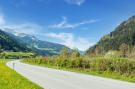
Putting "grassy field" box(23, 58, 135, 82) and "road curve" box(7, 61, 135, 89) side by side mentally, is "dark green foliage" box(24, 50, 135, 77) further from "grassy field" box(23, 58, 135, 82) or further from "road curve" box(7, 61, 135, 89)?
"road curve" box(7, 61, 135, 89)

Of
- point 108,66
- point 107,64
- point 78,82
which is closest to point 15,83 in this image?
point 78,82

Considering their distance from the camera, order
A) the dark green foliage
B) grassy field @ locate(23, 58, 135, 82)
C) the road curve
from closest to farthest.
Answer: the road curve
grassy field @ locate(23, 58, 135, 82)
the dark green foliage

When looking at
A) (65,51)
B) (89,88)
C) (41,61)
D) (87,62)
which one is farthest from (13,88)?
(65,51)

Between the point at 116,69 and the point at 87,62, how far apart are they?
14126mm

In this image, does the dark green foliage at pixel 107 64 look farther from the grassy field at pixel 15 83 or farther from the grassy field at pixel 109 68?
the grassy field at pixel 15 83

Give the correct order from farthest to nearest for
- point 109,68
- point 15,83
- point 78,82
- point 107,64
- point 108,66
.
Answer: point 107,64, point 108,66, point 109,68, point 78,82, point 15,83

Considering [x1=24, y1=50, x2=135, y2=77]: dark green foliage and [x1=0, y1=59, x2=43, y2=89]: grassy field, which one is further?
[x1=24, y1=50, x2=135, y2=77]: dark green foliage

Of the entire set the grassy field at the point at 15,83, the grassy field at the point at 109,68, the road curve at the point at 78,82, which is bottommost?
the road curve at the point at 78,82

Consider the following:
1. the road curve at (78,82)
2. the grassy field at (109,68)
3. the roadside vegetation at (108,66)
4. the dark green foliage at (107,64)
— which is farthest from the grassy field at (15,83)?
the dark green foliage at (107,64)

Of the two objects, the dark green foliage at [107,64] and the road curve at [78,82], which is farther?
the dark green foliage at [107,64]

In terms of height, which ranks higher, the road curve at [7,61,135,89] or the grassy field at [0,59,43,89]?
the grassy field at [0,59,43,89]

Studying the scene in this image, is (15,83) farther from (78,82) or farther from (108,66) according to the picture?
(108,66)

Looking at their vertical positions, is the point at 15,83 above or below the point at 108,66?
below

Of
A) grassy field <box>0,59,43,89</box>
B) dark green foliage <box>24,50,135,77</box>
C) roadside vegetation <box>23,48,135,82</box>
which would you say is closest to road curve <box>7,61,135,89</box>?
grassy field <box>0,59,43,89</box>
